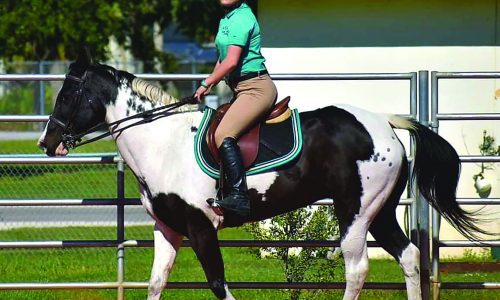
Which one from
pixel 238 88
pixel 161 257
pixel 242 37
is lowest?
pixel 161 257

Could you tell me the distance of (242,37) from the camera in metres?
7.57

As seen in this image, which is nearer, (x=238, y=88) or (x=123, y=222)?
(x=238, y=88)

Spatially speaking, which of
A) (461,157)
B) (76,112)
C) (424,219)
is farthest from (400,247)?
(76,112)

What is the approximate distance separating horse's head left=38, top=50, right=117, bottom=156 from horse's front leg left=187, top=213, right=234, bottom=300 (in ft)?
3.60

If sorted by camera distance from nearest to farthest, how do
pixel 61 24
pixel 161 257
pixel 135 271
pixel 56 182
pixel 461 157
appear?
pixel 161 257 → pixel 461 157 → pixel 135 271 → pixel 56 182 → pixel 61 24

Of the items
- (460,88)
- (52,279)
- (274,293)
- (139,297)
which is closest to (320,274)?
(274,293)

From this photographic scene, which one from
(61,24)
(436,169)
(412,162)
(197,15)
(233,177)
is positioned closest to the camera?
(233,177)

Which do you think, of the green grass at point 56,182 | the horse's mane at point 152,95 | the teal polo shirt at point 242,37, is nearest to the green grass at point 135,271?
the green grass at point 56,182

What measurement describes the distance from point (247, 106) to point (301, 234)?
1.74 meters

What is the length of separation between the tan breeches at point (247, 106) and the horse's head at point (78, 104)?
93 centimetres

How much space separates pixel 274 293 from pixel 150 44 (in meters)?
26.9

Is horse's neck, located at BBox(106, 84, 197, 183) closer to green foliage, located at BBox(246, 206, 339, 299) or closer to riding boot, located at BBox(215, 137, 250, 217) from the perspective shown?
riding boot, located at BBox(215, 137, 250, 217)

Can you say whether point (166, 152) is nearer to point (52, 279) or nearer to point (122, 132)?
point (122, 132)

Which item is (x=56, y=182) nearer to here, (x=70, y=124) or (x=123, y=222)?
(x=123, y=222)
